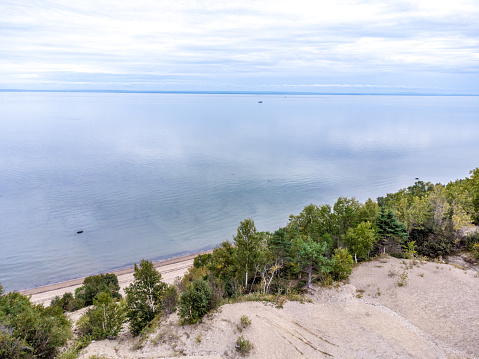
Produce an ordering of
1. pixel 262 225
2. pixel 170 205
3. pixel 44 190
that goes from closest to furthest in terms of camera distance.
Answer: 1. pixel 262 225
2. pixel 170 205
3. pixel 44 190

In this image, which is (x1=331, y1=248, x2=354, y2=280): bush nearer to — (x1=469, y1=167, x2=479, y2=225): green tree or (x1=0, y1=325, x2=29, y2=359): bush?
(x1=0, y1=325, x2=29, y2=359): bush

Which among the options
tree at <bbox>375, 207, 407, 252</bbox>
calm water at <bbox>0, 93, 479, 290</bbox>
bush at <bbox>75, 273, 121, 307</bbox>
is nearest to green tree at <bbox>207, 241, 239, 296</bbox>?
bush at <bbox>75, 273, 121, 307</bbox>

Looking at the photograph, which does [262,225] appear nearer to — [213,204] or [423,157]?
[213,204]

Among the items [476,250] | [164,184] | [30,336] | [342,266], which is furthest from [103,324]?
[164,184]

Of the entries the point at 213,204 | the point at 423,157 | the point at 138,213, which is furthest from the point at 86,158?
the point at 423,157

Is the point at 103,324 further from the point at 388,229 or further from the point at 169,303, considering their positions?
the point at 388,229

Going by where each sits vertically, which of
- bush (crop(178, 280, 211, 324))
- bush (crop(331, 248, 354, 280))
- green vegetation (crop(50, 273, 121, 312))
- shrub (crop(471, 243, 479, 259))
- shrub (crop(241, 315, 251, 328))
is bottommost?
green vegetation (crop(50, 273, 121, 312))

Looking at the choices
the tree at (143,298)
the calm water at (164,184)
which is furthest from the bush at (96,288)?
the tree at (143,298)
